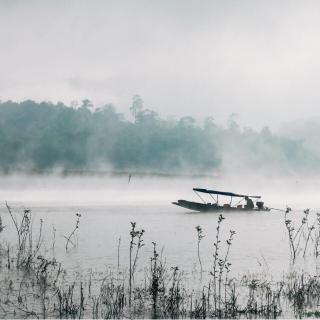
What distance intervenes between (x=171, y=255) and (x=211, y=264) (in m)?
2.08

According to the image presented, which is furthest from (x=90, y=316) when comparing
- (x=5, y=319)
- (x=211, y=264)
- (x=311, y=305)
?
(x=211, y=264)

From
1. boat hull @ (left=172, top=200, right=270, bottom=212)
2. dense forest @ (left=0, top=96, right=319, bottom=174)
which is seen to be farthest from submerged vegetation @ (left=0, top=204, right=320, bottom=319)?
dense forest @ (left=0, top=96, right=319, bottom=174)

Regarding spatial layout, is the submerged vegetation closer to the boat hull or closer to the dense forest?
the boat hull

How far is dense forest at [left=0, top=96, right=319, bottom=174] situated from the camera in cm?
11488

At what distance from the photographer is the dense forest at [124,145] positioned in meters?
115

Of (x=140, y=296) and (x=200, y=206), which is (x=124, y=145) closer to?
(x=200, y=206)

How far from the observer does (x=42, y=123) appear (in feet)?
427

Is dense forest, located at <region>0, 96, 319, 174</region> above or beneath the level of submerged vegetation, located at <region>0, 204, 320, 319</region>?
above

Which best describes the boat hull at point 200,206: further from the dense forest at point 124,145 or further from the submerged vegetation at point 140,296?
the dense forest at point 124,145

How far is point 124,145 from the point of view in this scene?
12625cm

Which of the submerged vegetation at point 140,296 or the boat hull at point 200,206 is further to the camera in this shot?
the boat hull at point 200,206

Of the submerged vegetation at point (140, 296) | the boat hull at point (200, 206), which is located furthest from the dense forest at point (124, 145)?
the submerged vegetation at point (140, 296)

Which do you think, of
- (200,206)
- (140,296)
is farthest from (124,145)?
(140,296)

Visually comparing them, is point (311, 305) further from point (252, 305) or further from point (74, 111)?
point (74, 111)
